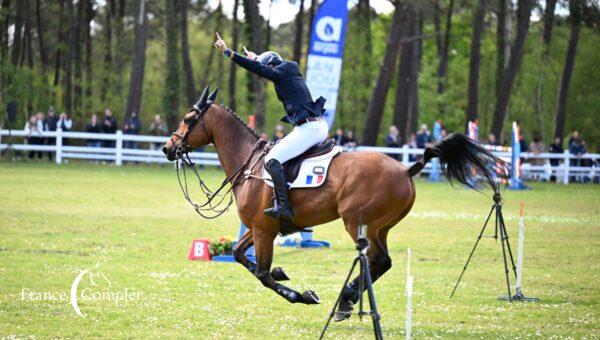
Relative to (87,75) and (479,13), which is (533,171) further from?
(87,75)

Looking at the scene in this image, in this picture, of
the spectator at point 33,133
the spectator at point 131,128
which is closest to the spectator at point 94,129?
the spectator at point 131,128

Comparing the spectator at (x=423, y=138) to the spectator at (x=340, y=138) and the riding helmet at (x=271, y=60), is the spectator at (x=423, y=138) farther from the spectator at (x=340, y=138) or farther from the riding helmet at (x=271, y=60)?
the riding helmet at (x=271, y=60)

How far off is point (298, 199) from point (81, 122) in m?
39.7

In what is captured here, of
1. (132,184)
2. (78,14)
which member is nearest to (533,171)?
(132,184)

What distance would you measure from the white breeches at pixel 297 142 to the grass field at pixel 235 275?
6.18 ft

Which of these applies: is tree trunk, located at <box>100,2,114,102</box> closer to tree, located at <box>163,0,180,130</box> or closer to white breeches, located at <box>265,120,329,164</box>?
tree, located at <box>163,0,180,130</box>

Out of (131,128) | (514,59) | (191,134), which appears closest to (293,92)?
(191,134)

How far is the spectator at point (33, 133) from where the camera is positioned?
3941cm

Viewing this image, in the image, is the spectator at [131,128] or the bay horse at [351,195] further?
the spectator at [131,128]

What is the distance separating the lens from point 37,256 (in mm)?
15234

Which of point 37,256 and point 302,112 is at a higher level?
point 302,112

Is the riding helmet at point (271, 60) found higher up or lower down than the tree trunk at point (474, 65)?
lower down

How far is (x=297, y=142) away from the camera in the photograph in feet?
37.0

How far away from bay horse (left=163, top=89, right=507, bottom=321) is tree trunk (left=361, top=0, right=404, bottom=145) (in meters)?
31.3
